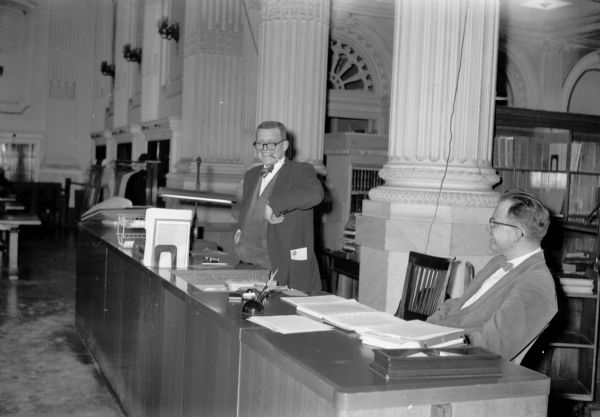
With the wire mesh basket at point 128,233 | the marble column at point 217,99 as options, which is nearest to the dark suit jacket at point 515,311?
the wire mesh basket at point 128,233

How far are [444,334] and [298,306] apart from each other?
0.64 m

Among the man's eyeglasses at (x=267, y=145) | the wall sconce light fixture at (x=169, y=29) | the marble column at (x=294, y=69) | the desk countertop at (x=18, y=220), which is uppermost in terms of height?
the wall sconce light fixture at (x=169, y=29)

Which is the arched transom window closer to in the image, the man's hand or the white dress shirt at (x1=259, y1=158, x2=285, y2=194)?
the white dress shirt at (x1=259, y1=158, x2=285, y2=194)

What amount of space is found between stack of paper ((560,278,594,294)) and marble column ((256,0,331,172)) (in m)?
2.83

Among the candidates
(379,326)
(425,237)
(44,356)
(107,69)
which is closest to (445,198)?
(425,237)

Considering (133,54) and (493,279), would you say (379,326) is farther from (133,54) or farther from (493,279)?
(133,54)

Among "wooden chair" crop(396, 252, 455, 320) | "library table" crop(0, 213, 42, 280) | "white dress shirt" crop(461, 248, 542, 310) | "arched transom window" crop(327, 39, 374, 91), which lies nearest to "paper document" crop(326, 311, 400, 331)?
"white dress shirt" crop(461, 248, 542, 310)

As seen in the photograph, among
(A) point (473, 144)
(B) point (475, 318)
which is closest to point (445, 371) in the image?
(B) point (475, 318)

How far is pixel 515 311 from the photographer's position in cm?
242

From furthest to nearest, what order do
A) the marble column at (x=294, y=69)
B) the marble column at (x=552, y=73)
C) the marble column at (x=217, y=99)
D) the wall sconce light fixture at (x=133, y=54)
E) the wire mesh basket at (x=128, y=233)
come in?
the wall sconce light fixture at (x=133, y=54)
the marble column at (x=552, y=73)
the marble column at (x=217, y=99)
the marble column at (x=294, y=69)
the wire mesh basket at (x=128, y=233)

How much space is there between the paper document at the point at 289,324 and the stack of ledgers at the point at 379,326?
5 centimetres

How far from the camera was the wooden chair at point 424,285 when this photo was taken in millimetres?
3328

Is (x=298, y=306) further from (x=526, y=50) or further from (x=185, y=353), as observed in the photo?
(x=526, y=50)

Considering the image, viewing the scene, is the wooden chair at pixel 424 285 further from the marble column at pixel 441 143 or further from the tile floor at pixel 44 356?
the tile floor at pixel 44 356
